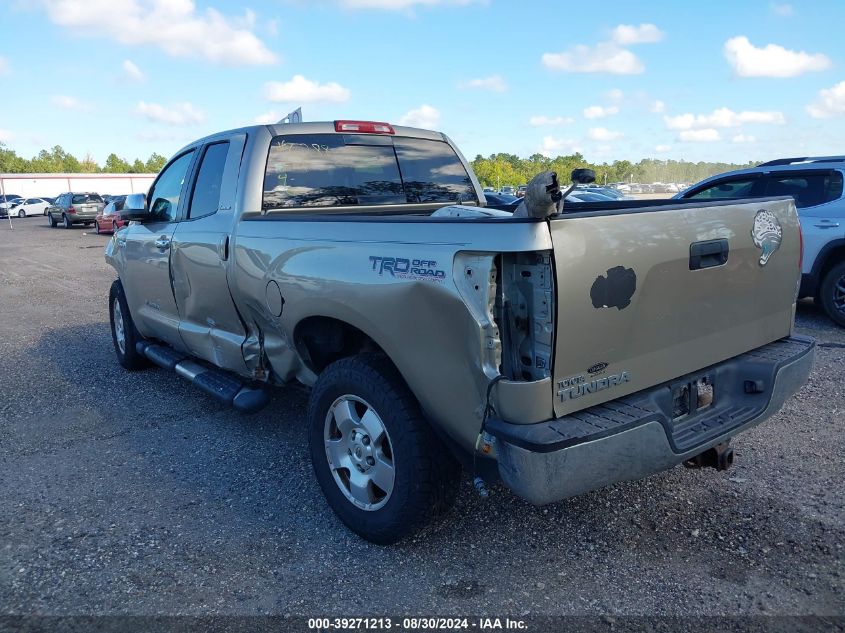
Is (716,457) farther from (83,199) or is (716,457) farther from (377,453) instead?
(83,199)

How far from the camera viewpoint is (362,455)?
10.3 ft

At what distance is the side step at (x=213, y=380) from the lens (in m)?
4.03

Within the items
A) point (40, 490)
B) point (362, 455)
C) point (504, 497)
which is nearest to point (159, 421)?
point (40, 490)

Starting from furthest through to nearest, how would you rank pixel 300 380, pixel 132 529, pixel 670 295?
pixel 300 380 → pixel 132 529 → pixel 670 295

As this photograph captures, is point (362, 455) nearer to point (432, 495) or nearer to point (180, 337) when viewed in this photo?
point (432, 495)

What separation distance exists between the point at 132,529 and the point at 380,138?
9.53ft

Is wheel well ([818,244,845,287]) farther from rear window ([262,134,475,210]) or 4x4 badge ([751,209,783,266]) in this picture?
4x4 badge ([751,209,783,266])

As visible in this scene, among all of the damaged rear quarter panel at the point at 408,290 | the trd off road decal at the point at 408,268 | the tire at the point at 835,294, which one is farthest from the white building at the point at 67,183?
the trd off road decal at the point at 408,268

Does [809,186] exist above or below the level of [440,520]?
above

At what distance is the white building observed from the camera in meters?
65.5

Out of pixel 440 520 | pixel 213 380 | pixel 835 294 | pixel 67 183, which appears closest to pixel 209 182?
pixel 213 380

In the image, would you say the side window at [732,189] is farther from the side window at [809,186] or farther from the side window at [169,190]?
the side window at [169,190]

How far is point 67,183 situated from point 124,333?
72.8 m

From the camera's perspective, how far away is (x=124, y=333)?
6.11 m
